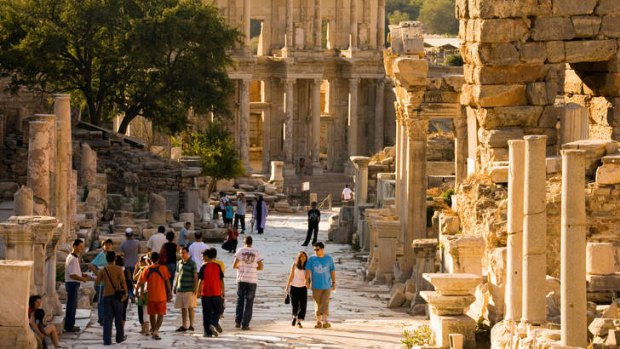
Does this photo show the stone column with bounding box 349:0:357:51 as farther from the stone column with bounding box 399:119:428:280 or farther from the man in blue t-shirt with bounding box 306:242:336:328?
the man in blue t-shirt with bounding box 306:242:336:328

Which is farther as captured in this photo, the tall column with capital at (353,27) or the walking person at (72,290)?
the tall column with capital at (353,27)

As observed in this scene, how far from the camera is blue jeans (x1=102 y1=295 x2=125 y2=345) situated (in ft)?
66.6

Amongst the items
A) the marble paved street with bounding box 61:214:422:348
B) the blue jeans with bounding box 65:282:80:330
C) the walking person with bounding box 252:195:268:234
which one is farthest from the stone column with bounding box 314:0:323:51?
the blue jeans with bounding box 65:282:80:330

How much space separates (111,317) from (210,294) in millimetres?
1335

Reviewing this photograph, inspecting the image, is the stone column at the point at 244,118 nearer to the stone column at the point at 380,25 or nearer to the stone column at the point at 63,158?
the stone column at the point at 380,25

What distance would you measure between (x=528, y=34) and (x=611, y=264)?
19.5 feet

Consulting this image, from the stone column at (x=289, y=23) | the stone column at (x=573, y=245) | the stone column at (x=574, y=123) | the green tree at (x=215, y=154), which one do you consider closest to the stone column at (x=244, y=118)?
the stone column at (x=289, y=23)

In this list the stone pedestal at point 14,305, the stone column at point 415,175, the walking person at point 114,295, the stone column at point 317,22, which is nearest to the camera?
the stone pedestal at point 14,305

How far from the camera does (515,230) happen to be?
17.4 metres

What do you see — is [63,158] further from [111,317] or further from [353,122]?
[353,122]

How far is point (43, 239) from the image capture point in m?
20.9

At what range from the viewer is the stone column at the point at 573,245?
14922mm

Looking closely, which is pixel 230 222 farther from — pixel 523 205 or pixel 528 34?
pixel 523 205

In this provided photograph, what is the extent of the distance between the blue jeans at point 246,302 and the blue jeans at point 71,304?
6.56ft
